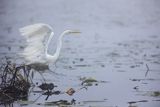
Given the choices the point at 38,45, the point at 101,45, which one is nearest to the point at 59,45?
the point at 38,45

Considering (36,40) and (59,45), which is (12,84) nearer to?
(36,40)

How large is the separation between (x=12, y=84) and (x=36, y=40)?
0.26m

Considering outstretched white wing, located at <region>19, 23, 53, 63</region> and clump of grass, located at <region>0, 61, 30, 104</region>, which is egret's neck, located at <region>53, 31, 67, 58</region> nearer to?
outstretched white wing, located at <region>19, 23, 53, 63</region>

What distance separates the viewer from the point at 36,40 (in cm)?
241

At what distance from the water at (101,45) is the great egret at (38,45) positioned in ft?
0.19

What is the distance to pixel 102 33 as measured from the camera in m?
2.89

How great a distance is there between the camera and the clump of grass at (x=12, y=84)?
2.23 m

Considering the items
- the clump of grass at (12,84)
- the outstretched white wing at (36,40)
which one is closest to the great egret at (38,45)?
the outstretched white wing at (36,40)

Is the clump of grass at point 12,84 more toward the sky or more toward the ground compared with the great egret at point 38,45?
more toward the ground

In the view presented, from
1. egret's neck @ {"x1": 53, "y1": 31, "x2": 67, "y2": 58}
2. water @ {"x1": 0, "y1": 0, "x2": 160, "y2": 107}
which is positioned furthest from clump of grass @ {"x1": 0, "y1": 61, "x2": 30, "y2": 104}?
egret's neck @ {"x1": 53, "y1": 31, "x2": 67, "y2": 58}

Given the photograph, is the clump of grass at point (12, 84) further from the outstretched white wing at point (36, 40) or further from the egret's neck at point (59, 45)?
the egret's neck at point (59, 45)

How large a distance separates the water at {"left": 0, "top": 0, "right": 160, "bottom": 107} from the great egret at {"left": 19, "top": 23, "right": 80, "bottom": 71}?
59 mm

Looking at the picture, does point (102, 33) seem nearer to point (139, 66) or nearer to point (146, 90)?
point (139, 66)

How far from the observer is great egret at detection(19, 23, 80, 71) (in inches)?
94.7
